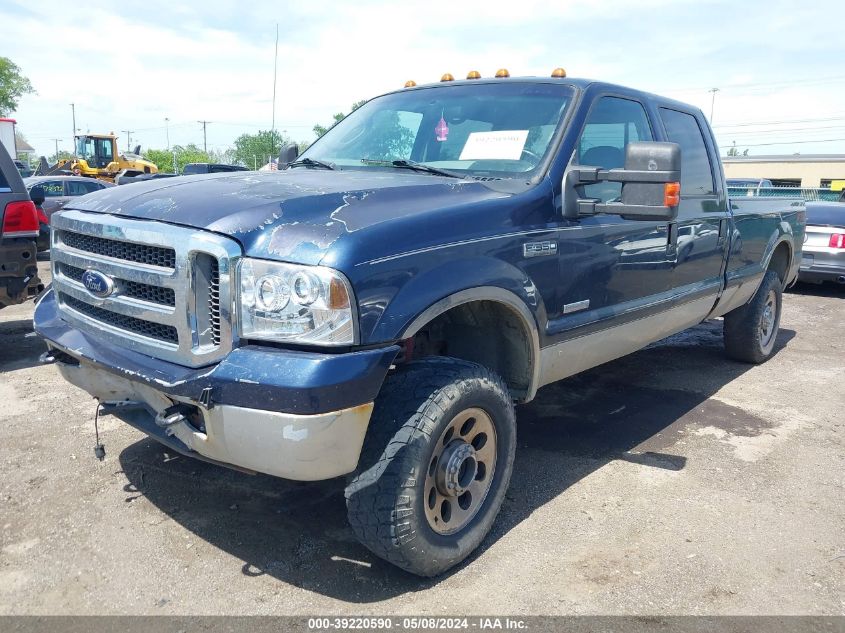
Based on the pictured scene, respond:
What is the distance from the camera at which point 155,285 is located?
256cm

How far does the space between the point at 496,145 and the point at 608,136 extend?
71 cm

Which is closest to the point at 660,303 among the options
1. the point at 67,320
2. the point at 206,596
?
the point at 206,596

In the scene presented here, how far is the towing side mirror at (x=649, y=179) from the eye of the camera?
288cm

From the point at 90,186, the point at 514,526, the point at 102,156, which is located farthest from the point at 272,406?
the point at 102,156

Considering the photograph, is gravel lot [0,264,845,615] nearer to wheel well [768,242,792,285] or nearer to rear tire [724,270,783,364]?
rear tire [724,270,783,364]

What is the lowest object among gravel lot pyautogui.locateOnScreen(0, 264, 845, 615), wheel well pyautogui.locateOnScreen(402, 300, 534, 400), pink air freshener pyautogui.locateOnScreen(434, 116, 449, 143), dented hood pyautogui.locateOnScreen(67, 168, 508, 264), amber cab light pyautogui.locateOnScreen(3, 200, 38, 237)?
gravel lot pyautogui.locateOnScreen(0, 264, 845, 615)

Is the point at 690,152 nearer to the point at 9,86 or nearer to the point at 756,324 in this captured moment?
the point at 756,324

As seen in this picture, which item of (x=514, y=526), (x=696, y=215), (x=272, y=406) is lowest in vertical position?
(x=514, y=526)

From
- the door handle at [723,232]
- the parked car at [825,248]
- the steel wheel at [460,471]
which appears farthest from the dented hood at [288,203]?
the parked car at [825,248]

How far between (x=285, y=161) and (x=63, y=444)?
226cm

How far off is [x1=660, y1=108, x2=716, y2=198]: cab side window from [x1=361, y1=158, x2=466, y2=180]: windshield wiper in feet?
5.89

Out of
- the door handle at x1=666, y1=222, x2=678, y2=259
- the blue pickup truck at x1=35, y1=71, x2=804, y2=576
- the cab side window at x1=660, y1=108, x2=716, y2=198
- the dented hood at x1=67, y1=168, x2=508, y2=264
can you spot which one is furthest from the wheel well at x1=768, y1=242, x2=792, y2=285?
the dented hood at x1=67, y1=168, x2=508, y2=264

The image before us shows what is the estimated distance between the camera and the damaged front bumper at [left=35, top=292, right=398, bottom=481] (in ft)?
7.41

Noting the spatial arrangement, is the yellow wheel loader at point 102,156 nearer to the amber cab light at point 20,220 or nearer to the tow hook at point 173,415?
the amber cab light at point 20,220
